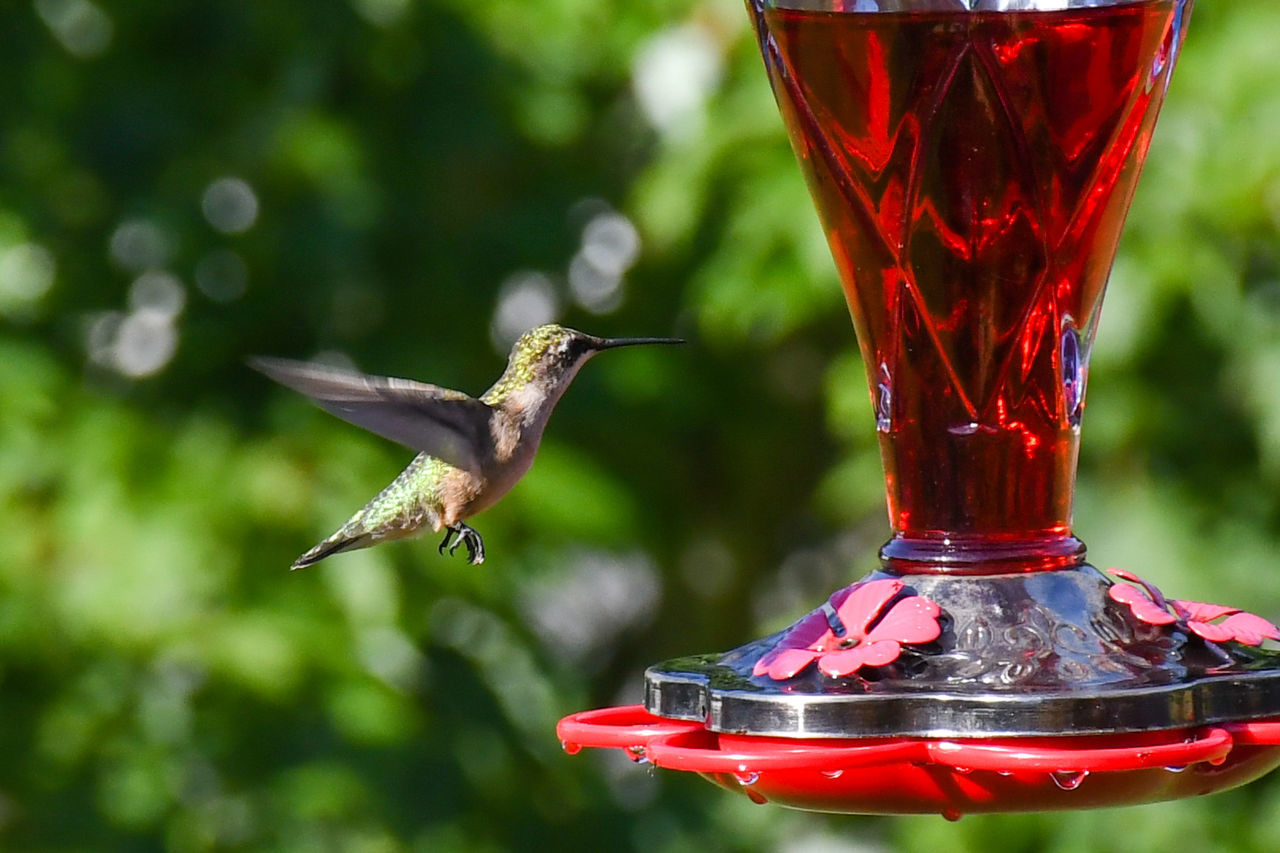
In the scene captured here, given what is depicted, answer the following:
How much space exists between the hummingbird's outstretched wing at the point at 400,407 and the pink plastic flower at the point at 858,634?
592 millimetres

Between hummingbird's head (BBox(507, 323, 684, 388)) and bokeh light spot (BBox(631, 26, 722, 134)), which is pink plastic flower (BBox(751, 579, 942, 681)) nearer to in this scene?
hummingbird's head (BBox(507, 323, 684, 388))

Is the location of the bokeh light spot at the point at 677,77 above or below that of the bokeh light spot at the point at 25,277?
above

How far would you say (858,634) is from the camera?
5.85 feet

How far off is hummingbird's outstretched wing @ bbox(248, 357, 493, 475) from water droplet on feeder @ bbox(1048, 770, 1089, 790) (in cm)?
90

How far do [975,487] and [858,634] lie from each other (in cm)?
30

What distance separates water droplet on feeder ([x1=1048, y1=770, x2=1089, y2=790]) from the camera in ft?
5.10

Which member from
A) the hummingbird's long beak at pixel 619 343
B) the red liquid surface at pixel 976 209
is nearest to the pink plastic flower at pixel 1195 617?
the red liquid surface at pixel 976 209

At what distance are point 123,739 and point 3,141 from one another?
56.5 inches

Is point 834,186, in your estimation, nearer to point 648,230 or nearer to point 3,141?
point 648,230

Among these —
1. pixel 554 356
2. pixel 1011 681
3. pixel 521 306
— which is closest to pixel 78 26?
pixel 521 306

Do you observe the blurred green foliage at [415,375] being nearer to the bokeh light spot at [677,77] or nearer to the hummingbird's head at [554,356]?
the bokeh light spot at [677,77]

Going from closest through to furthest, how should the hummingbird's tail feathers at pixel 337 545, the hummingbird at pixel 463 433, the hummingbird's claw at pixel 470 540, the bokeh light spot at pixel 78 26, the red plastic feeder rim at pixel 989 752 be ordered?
1. the red plastic feeder rim at pixel 989 752
2. the hummingbird at pixel 463 433
3. the hummingbird's claw at pixel 470 540
4. the hummingbird's tail feathers at pixel 337 545
5. the bokeh light spot at pixel 78 26

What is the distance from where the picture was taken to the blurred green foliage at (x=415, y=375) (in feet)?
12.6

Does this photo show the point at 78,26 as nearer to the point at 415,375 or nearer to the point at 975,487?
the point at 415,375
